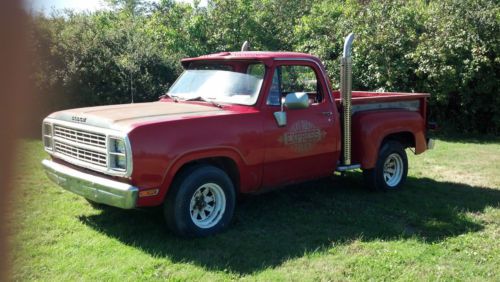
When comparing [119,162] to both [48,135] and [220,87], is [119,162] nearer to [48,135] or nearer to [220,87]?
[48,135]

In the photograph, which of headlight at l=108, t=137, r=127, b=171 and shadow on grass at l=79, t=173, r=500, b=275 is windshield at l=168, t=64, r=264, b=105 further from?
headlight at l=108, t=137, r=127, b=171

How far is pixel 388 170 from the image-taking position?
7535 mm

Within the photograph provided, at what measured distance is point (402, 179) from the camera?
24.9ft

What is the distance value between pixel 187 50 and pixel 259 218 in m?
11.8

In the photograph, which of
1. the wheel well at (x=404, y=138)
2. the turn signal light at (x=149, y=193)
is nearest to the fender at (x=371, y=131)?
the wheel well at (x=404, y=138)

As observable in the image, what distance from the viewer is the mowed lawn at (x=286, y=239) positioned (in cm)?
452

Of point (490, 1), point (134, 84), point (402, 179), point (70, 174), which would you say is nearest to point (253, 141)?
point (70, 174)

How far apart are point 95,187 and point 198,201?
103 cm

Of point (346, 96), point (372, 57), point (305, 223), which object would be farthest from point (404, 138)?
point (372, 57)

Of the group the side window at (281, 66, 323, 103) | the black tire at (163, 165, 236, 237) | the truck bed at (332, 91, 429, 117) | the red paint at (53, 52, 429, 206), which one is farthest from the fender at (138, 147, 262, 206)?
the truck bed at (332, 91, 429, 117)

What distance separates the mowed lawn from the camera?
14.8 ft

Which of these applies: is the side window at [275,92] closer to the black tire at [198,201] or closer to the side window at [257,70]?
the side window at [257,70]

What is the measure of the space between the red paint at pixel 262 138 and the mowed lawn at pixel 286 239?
0.51 m

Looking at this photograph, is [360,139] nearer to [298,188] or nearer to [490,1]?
[298,188]
